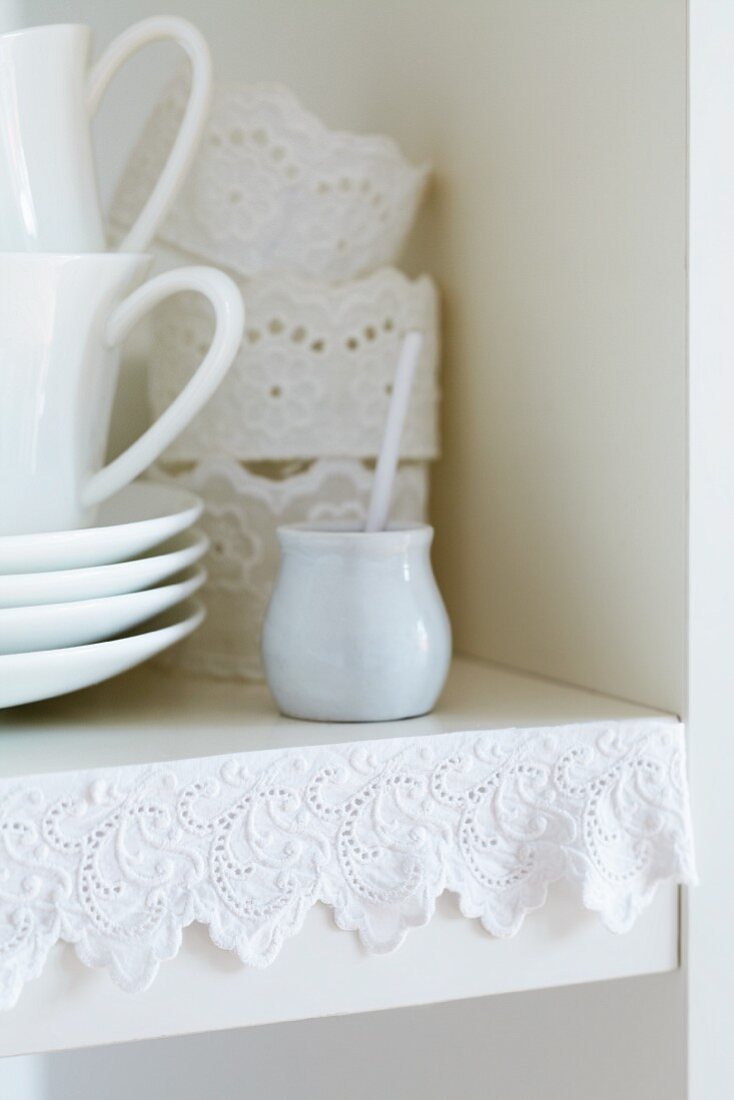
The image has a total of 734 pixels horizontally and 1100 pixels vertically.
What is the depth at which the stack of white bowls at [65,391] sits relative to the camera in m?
0.56

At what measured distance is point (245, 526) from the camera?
74cm

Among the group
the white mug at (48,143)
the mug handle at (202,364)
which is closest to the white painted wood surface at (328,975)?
the mug handle at (202,364)

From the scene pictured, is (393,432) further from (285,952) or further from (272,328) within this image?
(285,952)

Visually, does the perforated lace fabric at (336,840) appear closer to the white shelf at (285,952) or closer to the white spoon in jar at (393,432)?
the white shelf at (285,952)

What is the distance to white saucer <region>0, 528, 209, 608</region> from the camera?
55cm

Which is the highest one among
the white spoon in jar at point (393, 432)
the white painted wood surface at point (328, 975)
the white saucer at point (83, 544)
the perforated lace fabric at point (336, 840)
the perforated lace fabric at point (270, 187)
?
the perforated lace fabric at point (270, 187)

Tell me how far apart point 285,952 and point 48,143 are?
0.38 meters

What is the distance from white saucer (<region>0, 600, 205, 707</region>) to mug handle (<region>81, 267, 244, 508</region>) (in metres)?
0.08

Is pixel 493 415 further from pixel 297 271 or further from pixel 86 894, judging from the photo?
pixel 86 894

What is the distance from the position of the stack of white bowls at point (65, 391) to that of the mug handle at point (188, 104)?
24mm

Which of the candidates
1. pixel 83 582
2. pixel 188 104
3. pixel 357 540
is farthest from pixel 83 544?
pixel 188 104

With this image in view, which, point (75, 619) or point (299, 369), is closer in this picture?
point (75, 619)

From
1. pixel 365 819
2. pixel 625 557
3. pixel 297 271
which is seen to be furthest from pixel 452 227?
pixel 365 819
